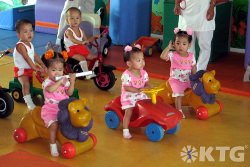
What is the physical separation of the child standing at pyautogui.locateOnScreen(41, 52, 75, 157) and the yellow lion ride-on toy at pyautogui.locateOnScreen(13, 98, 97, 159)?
63mm

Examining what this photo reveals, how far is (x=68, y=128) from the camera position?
4094mm

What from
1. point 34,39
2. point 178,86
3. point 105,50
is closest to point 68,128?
point 178,86

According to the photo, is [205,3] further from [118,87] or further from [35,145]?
[35,145]

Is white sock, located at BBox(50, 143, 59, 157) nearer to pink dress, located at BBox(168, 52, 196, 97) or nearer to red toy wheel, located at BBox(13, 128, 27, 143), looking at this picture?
red toy wheel, located at BBox(13, 128, 27, 143)

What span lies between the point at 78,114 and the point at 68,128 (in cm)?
18

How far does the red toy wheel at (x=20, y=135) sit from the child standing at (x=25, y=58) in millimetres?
761

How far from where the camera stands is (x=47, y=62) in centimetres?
428

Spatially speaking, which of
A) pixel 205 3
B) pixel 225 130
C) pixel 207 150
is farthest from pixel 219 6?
pixel 207 150

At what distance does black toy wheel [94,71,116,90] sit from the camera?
5898 millimetres

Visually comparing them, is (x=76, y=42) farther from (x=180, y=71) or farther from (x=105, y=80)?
(x=180, y=71)

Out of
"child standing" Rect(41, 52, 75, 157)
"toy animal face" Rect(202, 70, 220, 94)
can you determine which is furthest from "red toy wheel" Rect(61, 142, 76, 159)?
"toy animal face" Rect(202, 70, 220, 94)

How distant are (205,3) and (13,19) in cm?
424

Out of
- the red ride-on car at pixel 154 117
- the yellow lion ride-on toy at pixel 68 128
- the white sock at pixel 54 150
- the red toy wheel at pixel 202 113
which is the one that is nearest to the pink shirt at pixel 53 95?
the yellow lion ride-on toy at pixel 68 128

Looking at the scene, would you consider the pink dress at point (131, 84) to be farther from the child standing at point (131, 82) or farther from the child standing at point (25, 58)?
the child standing at point (25, 58)
